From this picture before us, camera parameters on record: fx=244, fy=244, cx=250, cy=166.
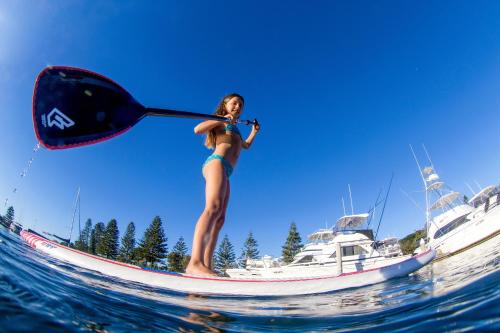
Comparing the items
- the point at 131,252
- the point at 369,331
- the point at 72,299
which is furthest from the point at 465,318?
the point at 131,252

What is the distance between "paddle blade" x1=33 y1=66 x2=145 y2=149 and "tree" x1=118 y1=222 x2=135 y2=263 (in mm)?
47481

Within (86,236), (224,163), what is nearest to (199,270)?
(224,163)

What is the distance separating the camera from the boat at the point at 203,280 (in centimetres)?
268

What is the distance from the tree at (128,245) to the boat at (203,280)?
46.2m

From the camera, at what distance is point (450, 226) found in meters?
20.2

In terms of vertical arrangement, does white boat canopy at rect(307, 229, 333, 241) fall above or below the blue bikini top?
above

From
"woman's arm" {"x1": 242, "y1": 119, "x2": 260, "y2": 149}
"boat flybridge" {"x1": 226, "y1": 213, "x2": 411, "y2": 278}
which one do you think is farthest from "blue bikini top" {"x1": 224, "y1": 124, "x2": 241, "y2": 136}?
"boat flybridge" {"x1": 226, "y1": 213, "x2": 411, "y2": 278}

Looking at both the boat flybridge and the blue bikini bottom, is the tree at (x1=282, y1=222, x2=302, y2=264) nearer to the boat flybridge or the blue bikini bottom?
the boat flybridge

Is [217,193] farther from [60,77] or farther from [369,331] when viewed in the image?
[369,331]

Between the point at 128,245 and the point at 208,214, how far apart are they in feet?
164

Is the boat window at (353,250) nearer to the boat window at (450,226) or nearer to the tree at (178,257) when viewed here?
the boat window at (450,226)

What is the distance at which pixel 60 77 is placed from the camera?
240 cm

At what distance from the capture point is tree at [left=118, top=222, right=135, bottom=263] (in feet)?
143

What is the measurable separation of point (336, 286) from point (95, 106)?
376cm
